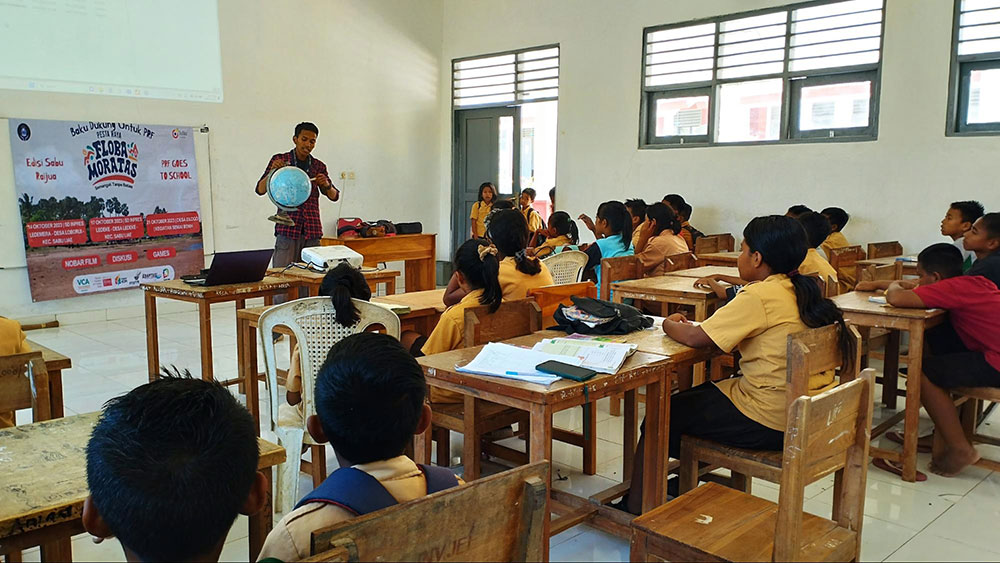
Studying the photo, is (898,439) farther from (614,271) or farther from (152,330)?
(152,330)

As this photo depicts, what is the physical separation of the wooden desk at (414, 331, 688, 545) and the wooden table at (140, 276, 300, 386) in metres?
1.53

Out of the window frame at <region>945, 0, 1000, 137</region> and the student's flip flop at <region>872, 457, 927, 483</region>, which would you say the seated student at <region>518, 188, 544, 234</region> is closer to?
the window frame at <region>945, 0, 1000, 137</region>

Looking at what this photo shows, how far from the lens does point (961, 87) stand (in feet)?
18.9

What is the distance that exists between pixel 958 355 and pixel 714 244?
10.4 feet

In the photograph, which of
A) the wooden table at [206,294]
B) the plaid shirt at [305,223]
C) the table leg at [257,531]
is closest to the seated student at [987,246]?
the table leg at [257,531]

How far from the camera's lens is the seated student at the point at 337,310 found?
2.68 meters

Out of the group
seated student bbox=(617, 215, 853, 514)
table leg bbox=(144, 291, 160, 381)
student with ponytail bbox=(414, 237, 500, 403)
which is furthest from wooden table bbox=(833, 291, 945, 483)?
table leg bbox=(144, 291, 160, 381)

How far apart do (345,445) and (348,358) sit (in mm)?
160

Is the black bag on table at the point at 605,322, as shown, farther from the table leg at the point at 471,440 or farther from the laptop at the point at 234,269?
the laptop at the point at 234,269

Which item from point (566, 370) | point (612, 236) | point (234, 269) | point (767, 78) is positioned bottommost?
point (566, 370)

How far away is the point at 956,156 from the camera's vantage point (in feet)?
18.8

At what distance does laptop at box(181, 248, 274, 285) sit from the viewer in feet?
12.3

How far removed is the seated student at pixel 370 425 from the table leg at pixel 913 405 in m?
2.38

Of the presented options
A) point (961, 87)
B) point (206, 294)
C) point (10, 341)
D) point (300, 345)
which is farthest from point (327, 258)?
point (961, 87)
